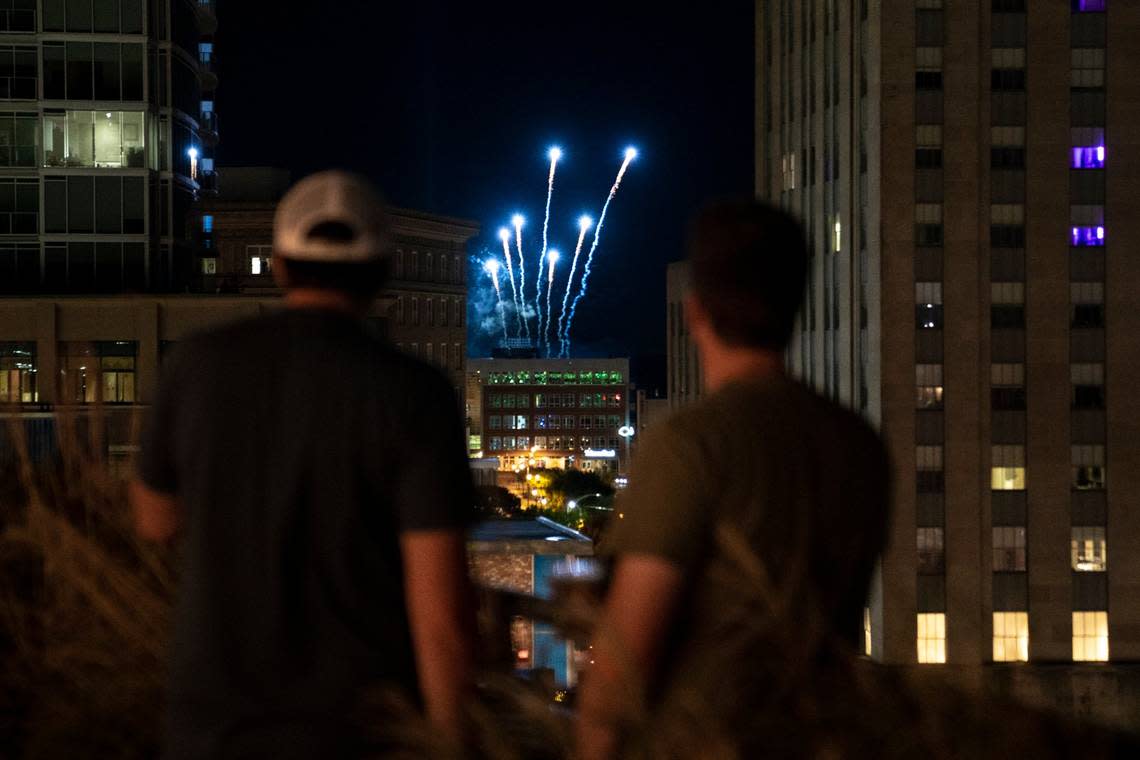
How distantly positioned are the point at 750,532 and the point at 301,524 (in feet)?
2.82

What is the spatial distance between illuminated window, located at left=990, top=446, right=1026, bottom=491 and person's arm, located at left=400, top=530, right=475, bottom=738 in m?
93.8

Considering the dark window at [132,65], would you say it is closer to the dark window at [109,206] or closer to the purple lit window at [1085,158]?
the dark window at [109,206]

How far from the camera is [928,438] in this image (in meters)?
94.2

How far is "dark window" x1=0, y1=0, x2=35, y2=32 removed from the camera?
5978 centimetres

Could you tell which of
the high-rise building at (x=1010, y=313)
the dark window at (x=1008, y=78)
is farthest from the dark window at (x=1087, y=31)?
the dark window at (x=1008, y=78)

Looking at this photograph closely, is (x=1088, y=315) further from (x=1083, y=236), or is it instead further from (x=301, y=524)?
(x=301, y=524)

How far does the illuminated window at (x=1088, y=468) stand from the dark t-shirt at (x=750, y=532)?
94976 mm

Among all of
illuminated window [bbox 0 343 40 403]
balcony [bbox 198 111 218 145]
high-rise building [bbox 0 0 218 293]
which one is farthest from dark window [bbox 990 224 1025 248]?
illuminated window [bbox 0 343 40 403]

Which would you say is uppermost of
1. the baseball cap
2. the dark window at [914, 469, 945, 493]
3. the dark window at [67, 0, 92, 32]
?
the dark window at [67, 0, 92, 32]

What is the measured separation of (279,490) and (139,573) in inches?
99.2

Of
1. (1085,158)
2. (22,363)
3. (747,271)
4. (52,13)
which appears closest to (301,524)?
(747,271)

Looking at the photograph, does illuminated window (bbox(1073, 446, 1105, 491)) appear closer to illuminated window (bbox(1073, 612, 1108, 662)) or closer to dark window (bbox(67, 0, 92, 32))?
illuminated window (bbox(1073, 612, 1108, 662))

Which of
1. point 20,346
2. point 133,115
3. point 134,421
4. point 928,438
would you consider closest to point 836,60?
point 928,438

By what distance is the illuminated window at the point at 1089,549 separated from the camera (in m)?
93.2
